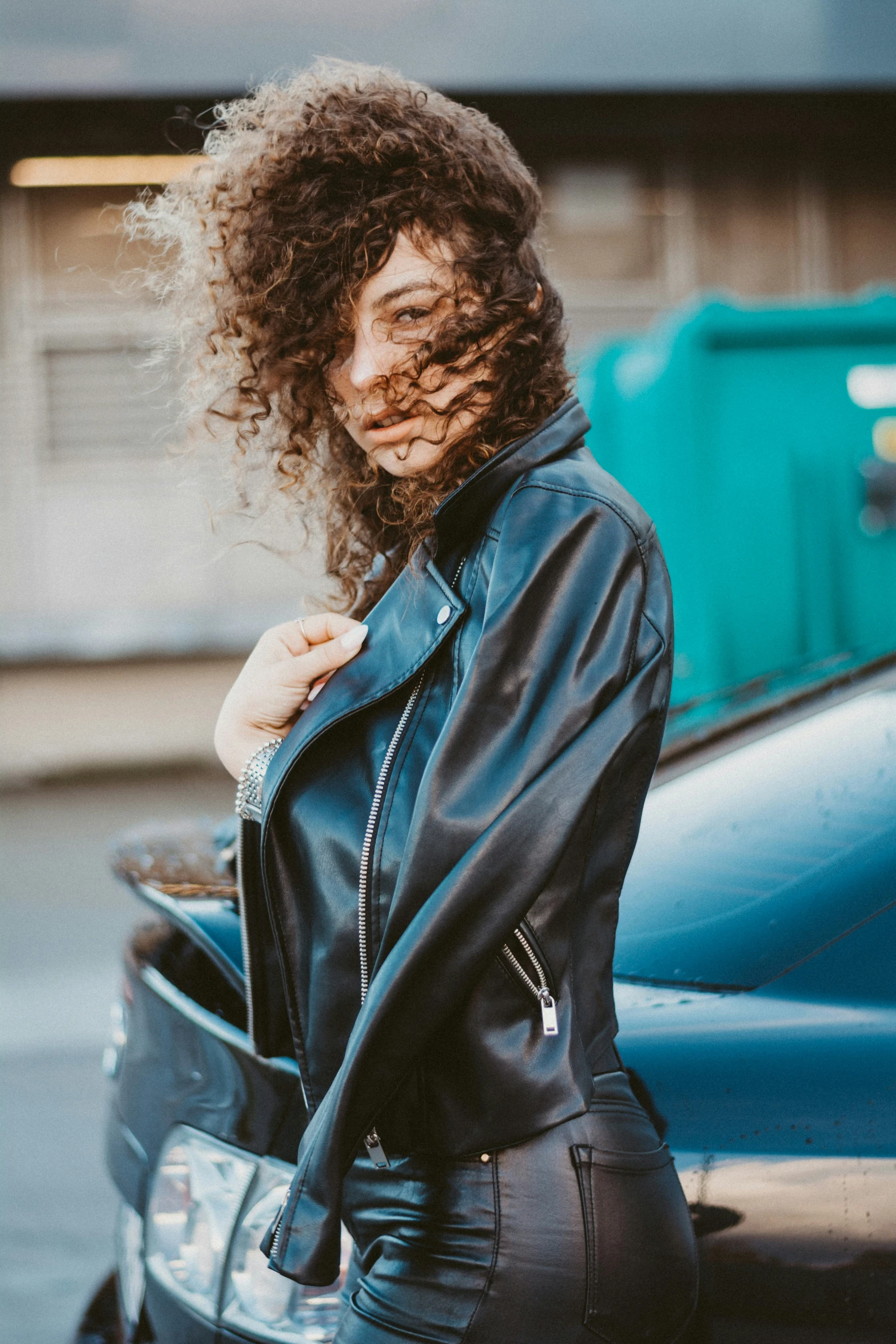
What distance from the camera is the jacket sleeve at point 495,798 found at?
1.09 metres

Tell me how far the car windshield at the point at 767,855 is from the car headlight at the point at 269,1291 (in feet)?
1.51

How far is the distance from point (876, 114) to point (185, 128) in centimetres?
469

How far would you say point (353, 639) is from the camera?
1.34 m

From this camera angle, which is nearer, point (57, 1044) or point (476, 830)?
point (476, 830)

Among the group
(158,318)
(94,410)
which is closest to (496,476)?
(158,318)

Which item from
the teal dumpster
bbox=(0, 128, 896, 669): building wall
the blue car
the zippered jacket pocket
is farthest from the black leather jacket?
bbox=(0, 128, 896, 669): building wall

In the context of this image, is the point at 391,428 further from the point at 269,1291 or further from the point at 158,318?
the point at 158,318

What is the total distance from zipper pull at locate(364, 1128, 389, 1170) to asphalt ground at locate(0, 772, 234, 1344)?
1128mm

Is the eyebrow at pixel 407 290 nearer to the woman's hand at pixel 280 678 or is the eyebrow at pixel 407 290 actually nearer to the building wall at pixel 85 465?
the woman's hand at pixel 280 678

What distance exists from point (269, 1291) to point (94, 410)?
8836mm

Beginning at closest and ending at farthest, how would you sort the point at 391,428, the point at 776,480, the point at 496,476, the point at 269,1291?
the point at 496,476 → the point at 391,428 → the point at 269,1291 → the point at 776,480

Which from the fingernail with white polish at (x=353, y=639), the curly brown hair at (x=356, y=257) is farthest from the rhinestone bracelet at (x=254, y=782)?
the curly brown hair at (x=356, y=257)

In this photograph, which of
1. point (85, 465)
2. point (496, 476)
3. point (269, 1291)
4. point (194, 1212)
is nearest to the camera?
point (496, 476)

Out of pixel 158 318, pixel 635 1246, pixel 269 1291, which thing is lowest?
pixel 269 1291
